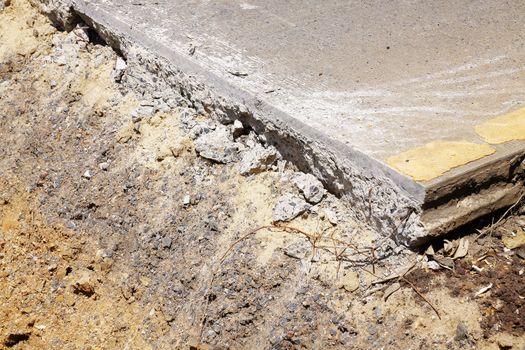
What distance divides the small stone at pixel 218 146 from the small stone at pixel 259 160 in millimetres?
120

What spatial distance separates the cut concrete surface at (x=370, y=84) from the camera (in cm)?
275

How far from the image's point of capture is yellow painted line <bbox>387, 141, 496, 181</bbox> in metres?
2.67

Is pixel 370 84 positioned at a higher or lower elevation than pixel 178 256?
higher

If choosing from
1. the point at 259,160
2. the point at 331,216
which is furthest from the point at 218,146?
the point at 331,216

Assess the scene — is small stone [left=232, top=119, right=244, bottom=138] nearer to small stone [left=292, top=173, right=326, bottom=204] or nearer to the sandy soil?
the sandy soil

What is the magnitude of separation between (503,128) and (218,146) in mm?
1472

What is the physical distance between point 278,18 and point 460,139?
170 cm

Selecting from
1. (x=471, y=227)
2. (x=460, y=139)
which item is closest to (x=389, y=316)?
(x=471, y=227)

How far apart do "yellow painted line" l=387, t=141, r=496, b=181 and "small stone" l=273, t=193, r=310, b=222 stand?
525 millimetres

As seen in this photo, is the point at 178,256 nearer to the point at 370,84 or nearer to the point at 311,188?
the point at 311,188

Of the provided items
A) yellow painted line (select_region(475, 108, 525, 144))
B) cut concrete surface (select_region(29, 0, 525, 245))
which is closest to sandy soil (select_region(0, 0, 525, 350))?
cut concrete surface (select_region(29, 0, 525, 245))

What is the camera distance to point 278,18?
4.11 m

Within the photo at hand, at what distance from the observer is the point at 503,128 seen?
2.95 metres

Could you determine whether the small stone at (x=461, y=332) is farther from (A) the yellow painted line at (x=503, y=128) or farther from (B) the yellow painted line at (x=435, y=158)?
(A) the yellow painted line at (x=503, y=128)
